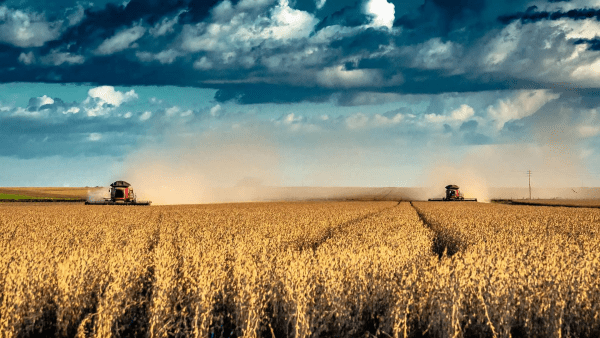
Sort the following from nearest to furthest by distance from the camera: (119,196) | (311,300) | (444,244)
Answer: (311,300) < (444,244) < (119,196)

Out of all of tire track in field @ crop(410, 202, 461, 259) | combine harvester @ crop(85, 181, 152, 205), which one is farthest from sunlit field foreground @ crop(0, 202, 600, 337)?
combine harvester @ crop(85, 181, 152, 205)

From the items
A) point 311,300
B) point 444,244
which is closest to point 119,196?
point 444,244

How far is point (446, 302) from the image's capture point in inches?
280

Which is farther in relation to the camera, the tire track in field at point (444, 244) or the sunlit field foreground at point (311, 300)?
the tire track in field at point (444, 244)

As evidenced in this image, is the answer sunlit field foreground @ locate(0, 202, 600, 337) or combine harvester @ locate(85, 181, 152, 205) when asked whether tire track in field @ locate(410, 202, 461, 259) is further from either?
combine harvester @ locate(85, 181, 152, 205)

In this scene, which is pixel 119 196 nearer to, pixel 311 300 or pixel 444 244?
pixel 444 244

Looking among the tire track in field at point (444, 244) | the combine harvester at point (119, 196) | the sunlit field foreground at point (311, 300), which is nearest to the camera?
the sunlit field foreground at point (311, 300)

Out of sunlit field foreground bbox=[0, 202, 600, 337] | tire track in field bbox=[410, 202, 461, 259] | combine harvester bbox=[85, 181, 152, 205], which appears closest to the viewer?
sunlit field foreground bbox=[0, 202, 600, 337]

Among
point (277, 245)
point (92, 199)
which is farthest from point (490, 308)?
point (92, 199)

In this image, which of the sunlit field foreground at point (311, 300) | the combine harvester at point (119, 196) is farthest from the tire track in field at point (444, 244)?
the combine harvester at point (119, 196)

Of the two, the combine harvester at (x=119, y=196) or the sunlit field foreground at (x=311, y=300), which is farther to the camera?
the combine harvester at (x=119, y=196)

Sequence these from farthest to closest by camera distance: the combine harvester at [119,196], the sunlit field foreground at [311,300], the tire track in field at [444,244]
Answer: the combine harvester at [119,196], the tire track in field at [444,244], the sunlit field foreground at [311,300]

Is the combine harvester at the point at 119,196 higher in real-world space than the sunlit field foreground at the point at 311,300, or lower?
higher

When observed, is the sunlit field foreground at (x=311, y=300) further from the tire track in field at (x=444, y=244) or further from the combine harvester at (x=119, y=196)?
the combine harvester at (x=119, y=196)
